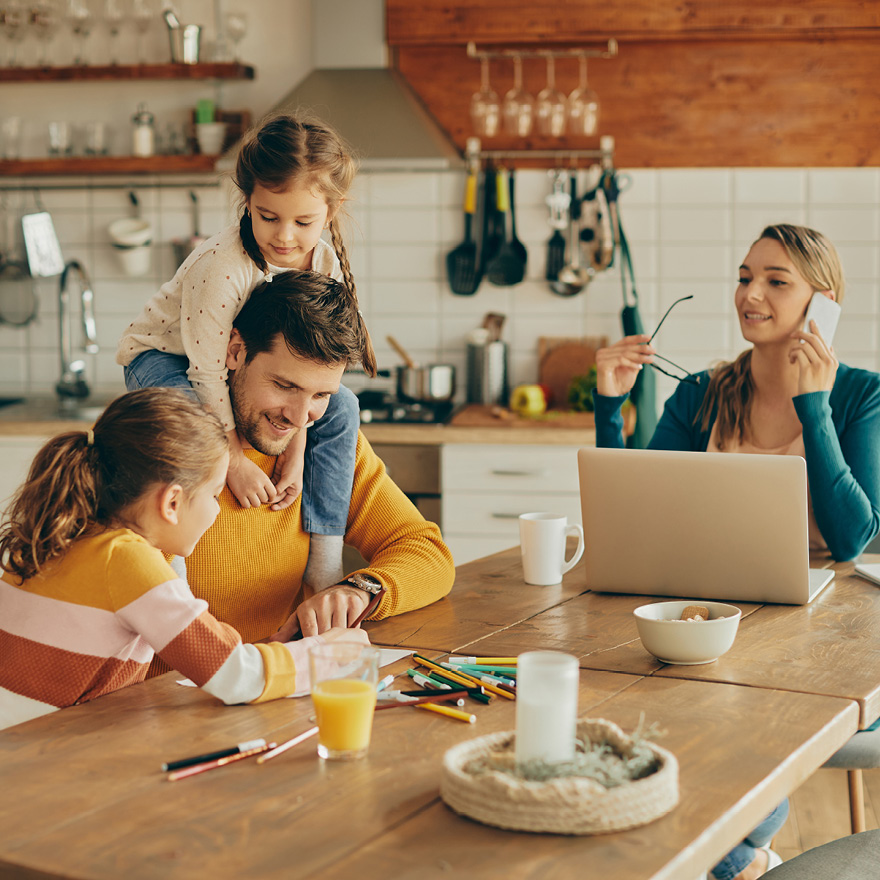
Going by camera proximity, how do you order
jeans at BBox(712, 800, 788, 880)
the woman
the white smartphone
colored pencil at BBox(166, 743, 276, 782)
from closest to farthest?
1. colored pencil at BBox(166, 743, 276, 782)
2. jeans at BBox(712, 800, 788, 880)
3. the woman
4. the white smartphone

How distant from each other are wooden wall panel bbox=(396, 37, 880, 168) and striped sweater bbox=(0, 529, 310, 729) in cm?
283

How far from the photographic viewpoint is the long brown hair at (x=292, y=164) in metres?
1.81

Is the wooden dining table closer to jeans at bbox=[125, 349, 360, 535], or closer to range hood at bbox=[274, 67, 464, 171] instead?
jeans at bbox=[125, 349, 360, 535]

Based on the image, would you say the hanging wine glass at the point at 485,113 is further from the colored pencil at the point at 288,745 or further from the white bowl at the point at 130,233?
the colored pencil at the point at 288,745

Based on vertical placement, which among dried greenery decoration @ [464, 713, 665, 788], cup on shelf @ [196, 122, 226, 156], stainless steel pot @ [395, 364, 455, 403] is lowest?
dried greenery decoration @ [464, 713, 665, 788]

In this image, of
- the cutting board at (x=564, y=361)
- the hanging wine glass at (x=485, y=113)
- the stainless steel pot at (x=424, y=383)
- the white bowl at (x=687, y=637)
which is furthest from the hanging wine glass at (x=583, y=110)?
the white bowl at (x=687, y=637)

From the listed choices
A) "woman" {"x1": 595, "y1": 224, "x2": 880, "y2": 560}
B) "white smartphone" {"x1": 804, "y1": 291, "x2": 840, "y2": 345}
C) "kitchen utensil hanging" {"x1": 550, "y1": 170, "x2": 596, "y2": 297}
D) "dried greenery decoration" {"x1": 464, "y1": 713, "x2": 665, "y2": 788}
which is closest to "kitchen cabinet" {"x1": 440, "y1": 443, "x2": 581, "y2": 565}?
"kitchen utensil hanging" {"x1": 550, "y1": 170, "x2": 596, "y2": 297}

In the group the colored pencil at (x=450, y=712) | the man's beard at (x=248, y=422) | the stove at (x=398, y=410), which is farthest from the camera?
the stove at (x=398, y=410)

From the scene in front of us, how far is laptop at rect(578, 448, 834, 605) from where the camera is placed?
1.61m

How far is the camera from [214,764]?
1054mm

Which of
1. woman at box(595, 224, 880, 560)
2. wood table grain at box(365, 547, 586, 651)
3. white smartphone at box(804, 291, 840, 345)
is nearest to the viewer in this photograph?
wood table grain at box(365, 547, 586, 651)

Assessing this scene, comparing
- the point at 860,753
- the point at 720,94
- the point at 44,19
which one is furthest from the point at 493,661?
the point at 44,19

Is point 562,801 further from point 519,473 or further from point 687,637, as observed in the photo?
point 519,473

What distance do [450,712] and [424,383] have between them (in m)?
2.61
